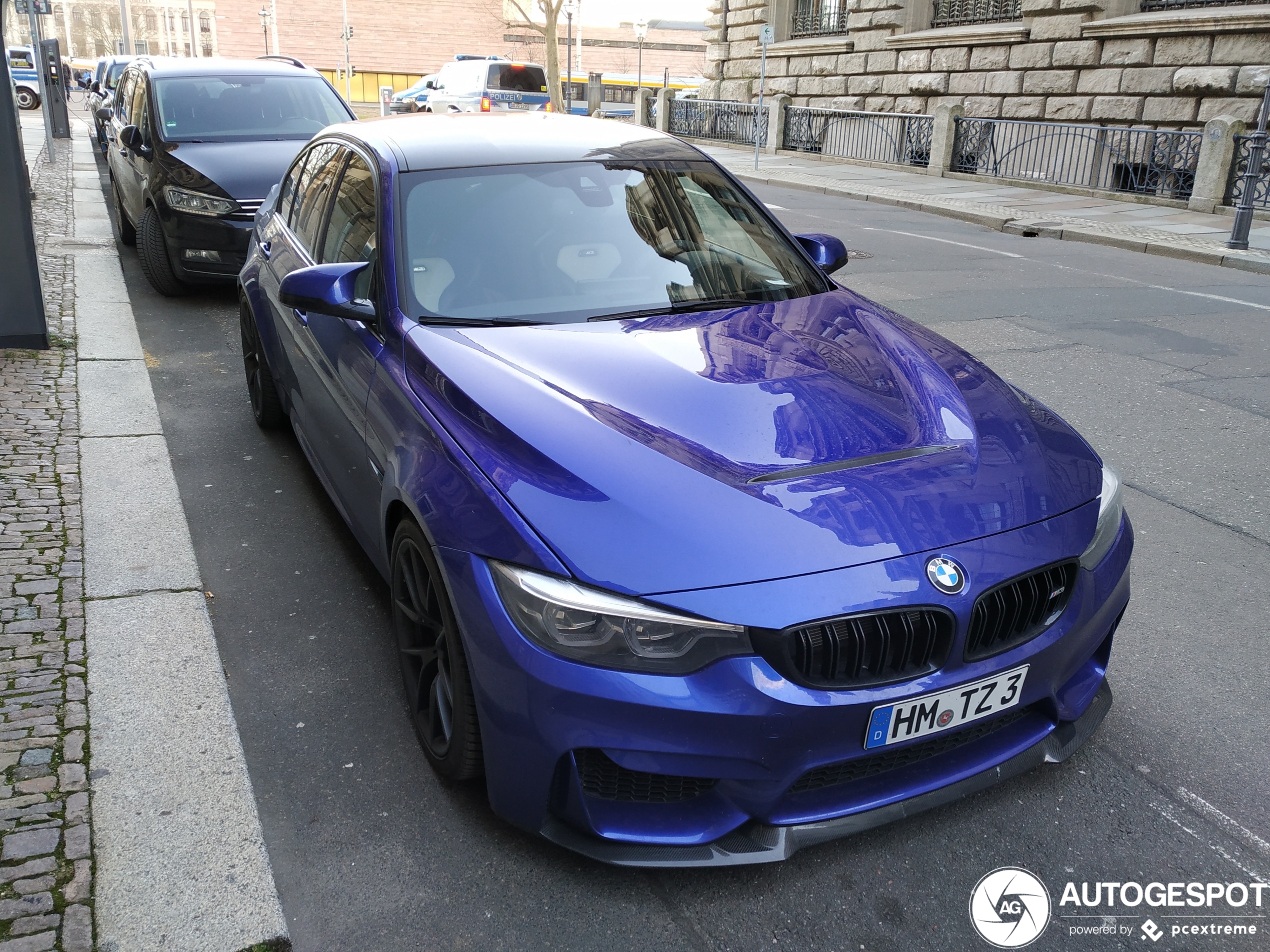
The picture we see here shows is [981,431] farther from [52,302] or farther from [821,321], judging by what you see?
[52,302]

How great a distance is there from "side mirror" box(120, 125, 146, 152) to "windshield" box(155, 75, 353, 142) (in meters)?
0.21

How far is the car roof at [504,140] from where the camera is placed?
3.79 metres

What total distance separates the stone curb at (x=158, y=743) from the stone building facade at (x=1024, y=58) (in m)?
15.1

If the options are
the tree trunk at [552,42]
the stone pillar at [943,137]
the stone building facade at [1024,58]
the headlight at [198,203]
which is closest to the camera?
the headlight at [198,203]

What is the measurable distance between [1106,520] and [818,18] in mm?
28769

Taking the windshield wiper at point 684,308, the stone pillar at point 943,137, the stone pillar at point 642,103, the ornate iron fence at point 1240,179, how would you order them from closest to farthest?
the windshield wiper at point 684,308 < the ornate iron fence at point 1240,179 < the stone pillar at point 943,137 < the stone pillar at point 642,103

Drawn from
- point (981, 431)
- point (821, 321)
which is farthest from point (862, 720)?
point (821, 321)

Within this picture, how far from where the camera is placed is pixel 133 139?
8.80 m

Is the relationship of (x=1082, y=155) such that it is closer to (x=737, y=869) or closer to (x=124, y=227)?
(x=124, y=227)

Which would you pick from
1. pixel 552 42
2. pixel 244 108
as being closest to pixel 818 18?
pixel 552 42

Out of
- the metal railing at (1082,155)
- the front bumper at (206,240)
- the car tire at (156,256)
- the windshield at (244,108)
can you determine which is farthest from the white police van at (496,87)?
the front bumper at (206,240)

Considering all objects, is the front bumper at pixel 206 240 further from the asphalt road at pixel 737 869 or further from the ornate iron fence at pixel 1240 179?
the ornate iron fence at pixel 1240 179

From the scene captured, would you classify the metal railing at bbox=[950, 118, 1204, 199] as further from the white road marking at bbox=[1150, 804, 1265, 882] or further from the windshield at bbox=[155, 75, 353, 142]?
the white road marking at bbox=[1150, 804, 1265, 882]

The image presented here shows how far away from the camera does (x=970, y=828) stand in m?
2.67
